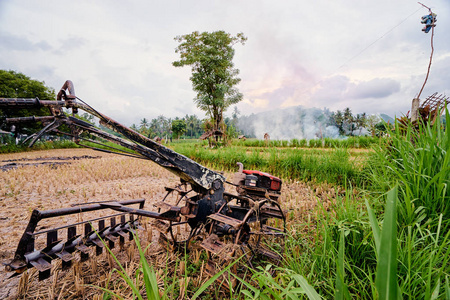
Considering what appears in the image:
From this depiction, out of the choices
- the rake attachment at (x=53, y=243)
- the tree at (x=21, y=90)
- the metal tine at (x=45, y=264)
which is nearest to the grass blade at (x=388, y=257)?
the rake attachment at (x=53, y=243)

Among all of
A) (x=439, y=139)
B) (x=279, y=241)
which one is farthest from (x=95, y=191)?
(x=439, y=139)

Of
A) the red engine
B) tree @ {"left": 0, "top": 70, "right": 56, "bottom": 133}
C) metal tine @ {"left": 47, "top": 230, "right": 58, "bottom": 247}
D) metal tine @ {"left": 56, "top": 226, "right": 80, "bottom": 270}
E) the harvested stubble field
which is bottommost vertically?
the harvested stubble field

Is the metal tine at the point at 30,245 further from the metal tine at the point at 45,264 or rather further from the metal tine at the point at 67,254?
the metal tine at the point at 67,254

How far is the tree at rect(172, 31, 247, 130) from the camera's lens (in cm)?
2416

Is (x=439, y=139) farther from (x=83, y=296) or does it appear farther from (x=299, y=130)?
(x=299, y=130)

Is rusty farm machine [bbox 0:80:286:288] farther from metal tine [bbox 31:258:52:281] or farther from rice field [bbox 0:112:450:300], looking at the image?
rice field [bbox 0:112:450:300]

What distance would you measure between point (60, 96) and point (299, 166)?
20.8 ft

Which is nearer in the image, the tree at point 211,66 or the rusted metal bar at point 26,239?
the rusted metal bar at point 26,239

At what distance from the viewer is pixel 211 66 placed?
24219mm

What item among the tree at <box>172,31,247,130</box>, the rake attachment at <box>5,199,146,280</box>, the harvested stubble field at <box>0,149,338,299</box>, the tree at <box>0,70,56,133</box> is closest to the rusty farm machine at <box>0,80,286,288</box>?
the rake attachment at <box>5,199,146,280</box>

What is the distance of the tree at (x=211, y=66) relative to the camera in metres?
24.2

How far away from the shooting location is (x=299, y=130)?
352ft

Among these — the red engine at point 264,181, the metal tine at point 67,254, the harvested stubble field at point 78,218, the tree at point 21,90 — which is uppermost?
the tree at point 21,90

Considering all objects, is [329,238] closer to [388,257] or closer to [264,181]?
[388,257]
